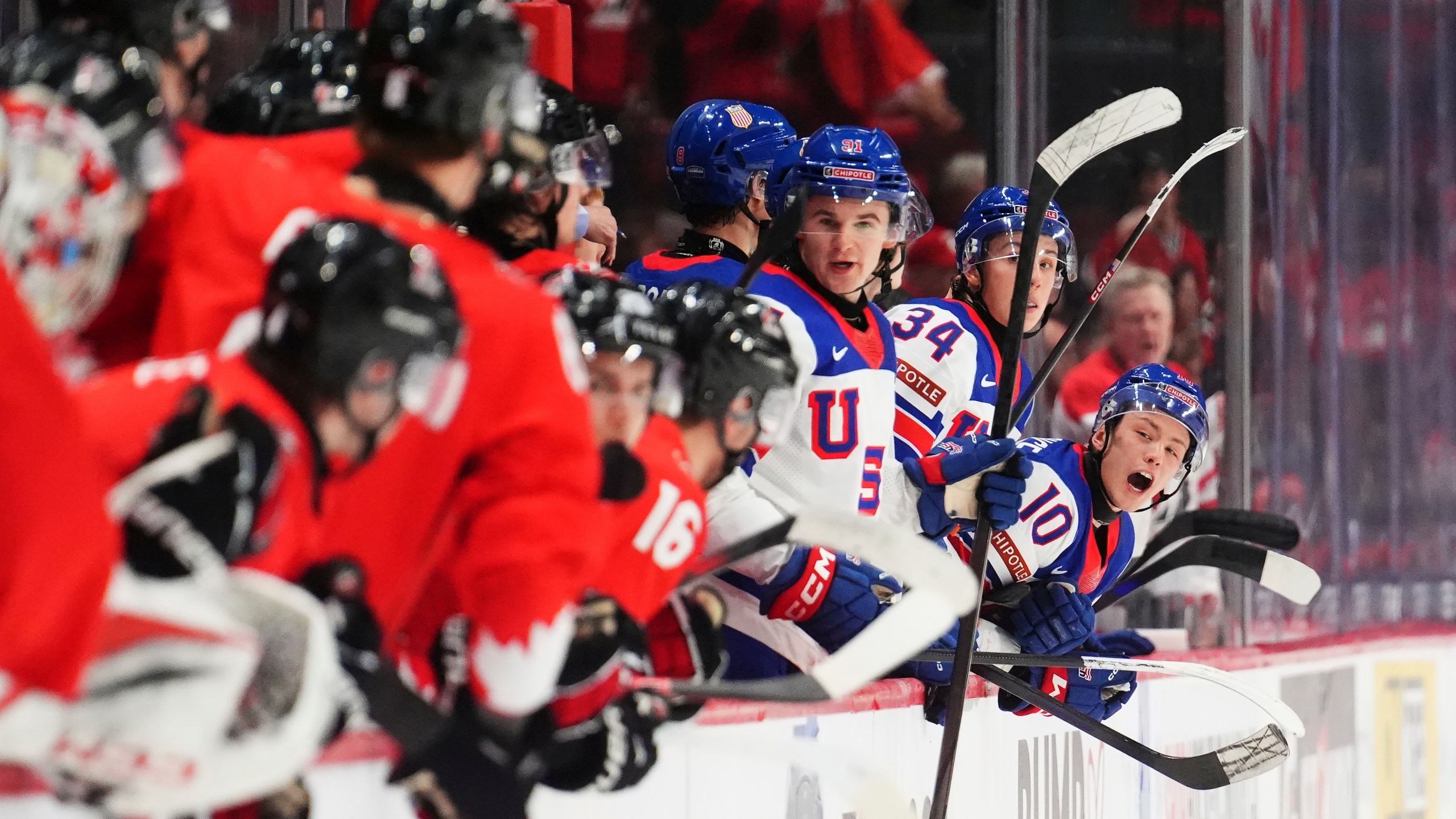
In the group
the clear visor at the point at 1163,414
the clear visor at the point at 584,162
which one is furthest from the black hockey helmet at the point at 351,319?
the clear visor at the point at 1163,414

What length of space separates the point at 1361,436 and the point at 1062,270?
315 cm

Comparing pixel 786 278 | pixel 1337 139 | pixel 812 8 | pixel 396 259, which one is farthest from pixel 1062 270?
pixel 1337 139

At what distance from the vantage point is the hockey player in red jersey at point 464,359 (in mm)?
1414

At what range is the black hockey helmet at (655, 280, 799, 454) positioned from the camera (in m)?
1.97

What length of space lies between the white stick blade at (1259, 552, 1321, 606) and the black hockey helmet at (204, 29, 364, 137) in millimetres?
1948

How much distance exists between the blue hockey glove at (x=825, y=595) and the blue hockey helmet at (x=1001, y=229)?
3.67 ft

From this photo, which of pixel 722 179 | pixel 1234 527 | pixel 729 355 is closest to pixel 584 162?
pixel 729 355

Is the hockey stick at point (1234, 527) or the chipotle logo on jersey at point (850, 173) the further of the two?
the hockey stick at point (1234, 527)

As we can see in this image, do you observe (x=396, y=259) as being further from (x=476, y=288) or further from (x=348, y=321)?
(x=476, y=288)

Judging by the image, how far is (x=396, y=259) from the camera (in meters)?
1.22

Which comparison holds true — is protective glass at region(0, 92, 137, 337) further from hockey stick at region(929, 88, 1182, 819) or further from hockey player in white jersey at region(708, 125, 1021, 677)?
hockey stick at region(929, 88, 1182, 819)

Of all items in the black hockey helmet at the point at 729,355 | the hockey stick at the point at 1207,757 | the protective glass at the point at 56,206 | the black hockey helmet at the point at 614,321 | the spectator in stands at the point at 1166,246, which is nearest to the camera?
the protective glass at the point at 56,206

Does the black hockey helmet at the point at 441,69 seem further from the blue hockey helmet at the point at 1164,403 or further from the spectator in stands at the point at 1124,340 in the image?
the spectator in stands at the point at 1124,340

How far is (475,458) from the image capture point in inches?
57.4
